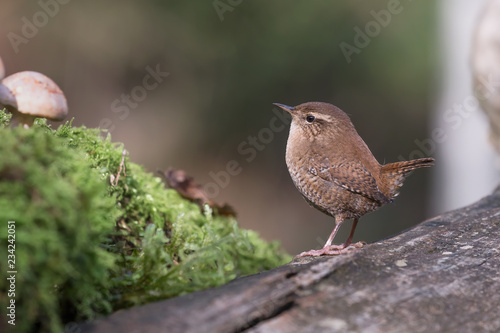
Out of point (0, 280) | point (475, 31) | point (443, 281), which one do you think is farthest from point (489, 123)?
point (0, 280)

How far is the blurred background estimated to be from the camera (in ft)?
28.0

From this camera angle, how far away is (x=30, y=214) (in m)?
1.35

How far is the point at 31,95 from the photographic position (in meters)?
2.39

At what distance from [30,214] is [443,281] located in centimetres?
147
